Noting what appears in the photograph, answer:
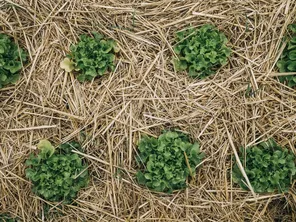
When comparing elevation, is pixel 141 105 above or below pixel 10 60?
below

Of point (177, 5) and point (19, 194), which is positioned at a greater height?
point (177, 5)

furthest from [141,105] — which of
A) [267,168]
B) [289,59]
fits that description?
[289,59]

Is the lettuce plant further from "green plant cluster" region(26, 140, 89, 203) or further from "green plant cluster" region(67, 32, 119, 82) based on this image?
"green plant cluster" region(26, 140, 89, 203)

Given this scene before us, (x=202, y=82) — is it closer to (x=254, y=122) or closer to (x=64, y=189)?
(x=254, y=122)

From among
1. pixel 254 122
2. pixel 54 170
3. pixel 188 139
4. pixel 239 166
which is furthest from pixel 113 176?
pixel 254 122

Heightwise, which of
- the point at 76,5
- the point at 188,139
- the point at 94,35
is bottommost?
the point at 188,139

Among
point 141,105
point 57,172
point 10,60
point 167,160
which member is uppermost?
point 10,60

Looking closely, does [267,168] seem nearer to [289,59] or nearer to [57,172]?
[289,59]
